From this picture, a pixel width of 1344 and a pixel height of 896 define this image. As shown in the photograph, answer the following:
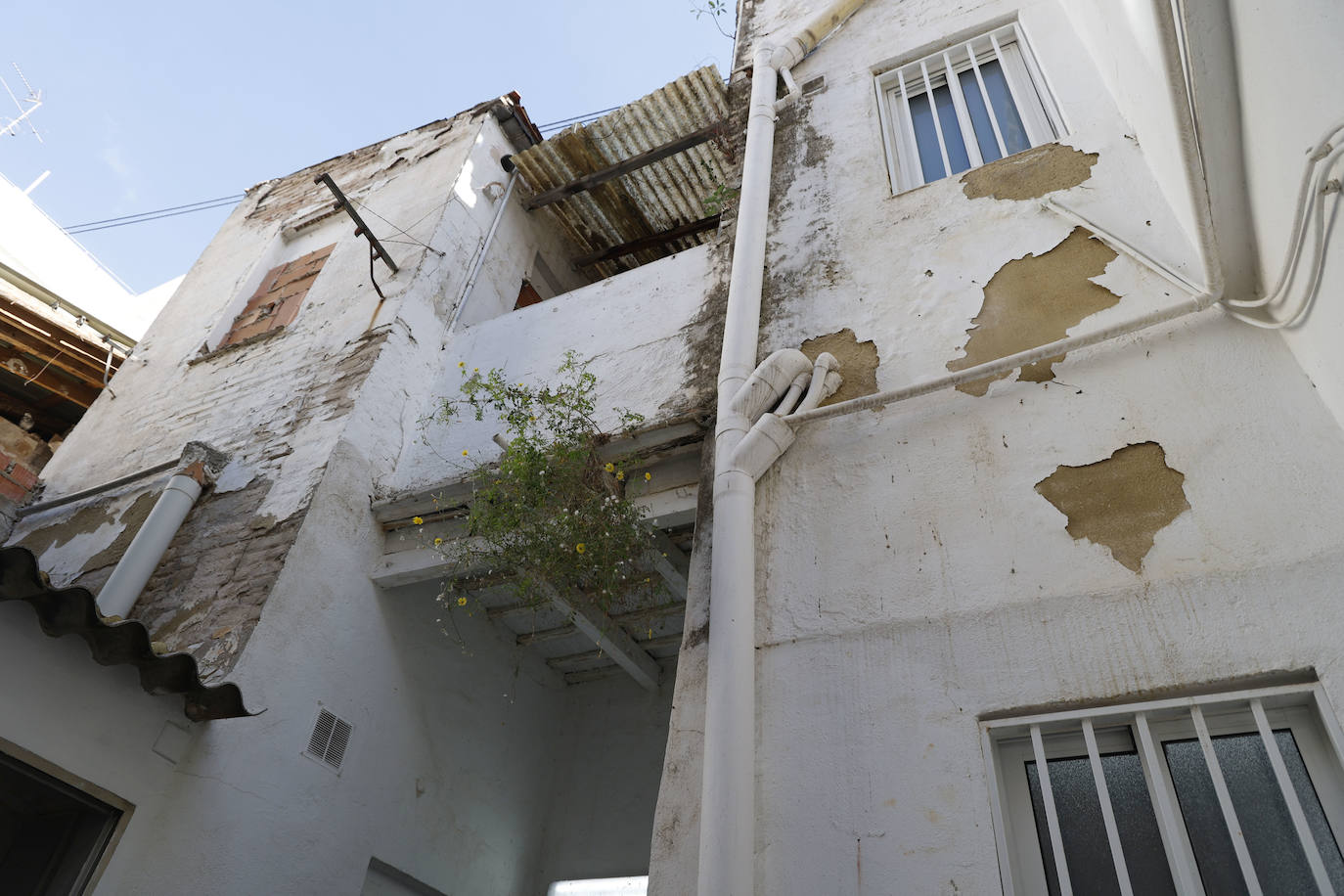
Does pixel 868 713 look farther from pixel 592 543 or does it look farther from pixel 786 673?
pixel 592 543

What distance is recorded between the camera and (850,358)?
15.3 feet

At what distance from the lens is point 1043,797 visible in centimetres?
296

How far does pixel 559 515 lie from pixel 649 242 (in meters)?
5.56

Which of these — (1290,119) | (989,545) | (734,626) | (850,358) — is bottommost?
(734,626)

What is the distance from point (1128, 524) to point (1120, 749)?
34.2 inches

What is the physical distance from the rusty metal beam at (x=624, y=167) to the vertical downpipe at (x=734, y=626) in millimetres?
3320

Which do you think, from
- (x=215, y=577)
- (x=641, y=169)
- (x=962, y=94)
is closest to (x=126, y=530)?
(x=215, y=577)

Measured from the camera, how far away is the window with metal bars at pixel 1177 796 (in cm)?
263

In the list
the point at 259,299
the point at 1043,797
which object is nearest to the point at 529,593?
the point at 1043,797

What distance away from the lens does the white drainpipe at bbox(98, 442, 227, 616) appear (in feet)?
18.2

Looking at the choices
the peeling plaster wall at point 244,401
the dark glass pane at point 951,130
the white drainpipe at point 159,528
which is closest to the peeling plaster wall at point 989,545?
the dark glass pane at point 951,130

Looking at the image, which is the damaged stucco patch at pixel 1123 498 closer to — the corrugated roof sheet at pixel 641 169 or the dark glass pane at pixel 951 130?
the dark glass pane at pixel 951 130

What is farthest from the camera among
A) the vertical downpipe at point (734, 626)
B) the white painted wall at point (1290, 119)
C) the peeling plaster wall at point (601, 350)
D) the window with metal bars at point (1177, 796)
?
the peeling plaster wall at point (601, 350)

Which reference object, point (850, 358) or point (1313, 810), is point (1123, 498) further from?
point (850, 358)
